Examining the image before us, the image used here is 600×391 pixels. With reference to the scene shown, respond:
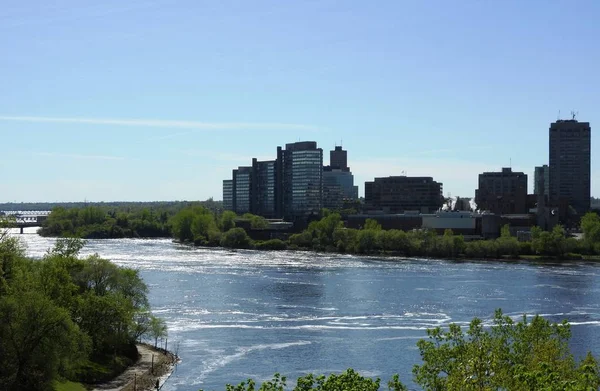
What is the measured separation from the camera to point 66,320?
127 feet

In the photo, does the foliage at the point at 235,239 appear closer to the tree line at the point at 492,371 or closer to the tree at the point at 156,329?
the tree at the point at 156,329

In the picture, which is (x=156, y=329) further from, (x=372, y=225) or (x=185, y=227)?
(x=185, y=227)

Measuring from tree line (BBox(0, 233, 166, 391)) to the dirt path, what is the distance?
65cm

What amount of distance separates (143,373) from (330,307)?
2716 centimetres

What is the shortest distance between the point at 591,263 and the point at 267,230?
232ft

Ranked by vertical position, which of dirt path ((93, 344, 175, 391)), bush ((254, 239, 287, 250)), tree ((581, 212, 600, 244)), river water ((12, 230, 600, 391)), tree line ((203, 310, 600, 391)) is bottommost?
dirt path ((93, 344, 175, 391))

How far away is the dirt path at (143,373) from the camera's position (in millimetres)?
43375

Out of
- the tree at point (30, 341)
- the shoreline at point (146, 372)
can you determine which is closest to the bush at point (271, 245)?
the shoreline at point (146, 372)

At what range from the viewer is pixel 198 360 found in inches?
1932

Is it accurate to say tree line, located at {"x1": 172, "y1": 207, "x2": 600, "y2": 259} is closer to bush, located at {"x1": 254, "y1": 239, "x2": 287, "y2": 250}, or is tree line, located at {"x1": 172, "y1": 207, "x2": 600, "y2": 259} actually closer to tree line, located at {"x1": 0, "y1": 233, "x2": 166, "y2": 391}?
bush, located at {"x1": 254, "y1": 239, "x2": 287, "y2": 250}

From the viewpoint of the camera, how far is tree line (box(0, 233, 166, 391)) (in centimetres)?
3747

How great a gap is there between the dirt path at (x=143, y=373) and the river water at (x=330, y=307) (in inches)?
42.7

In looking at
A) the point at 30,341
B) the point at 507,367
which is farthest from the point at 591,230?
the point at 507,367

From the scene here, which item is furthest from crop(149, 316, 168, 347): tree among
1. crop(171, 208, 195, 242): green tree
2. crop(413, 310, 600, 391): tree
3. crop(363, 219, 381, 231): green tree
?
crop(171, 208, 195, 242): green tree
